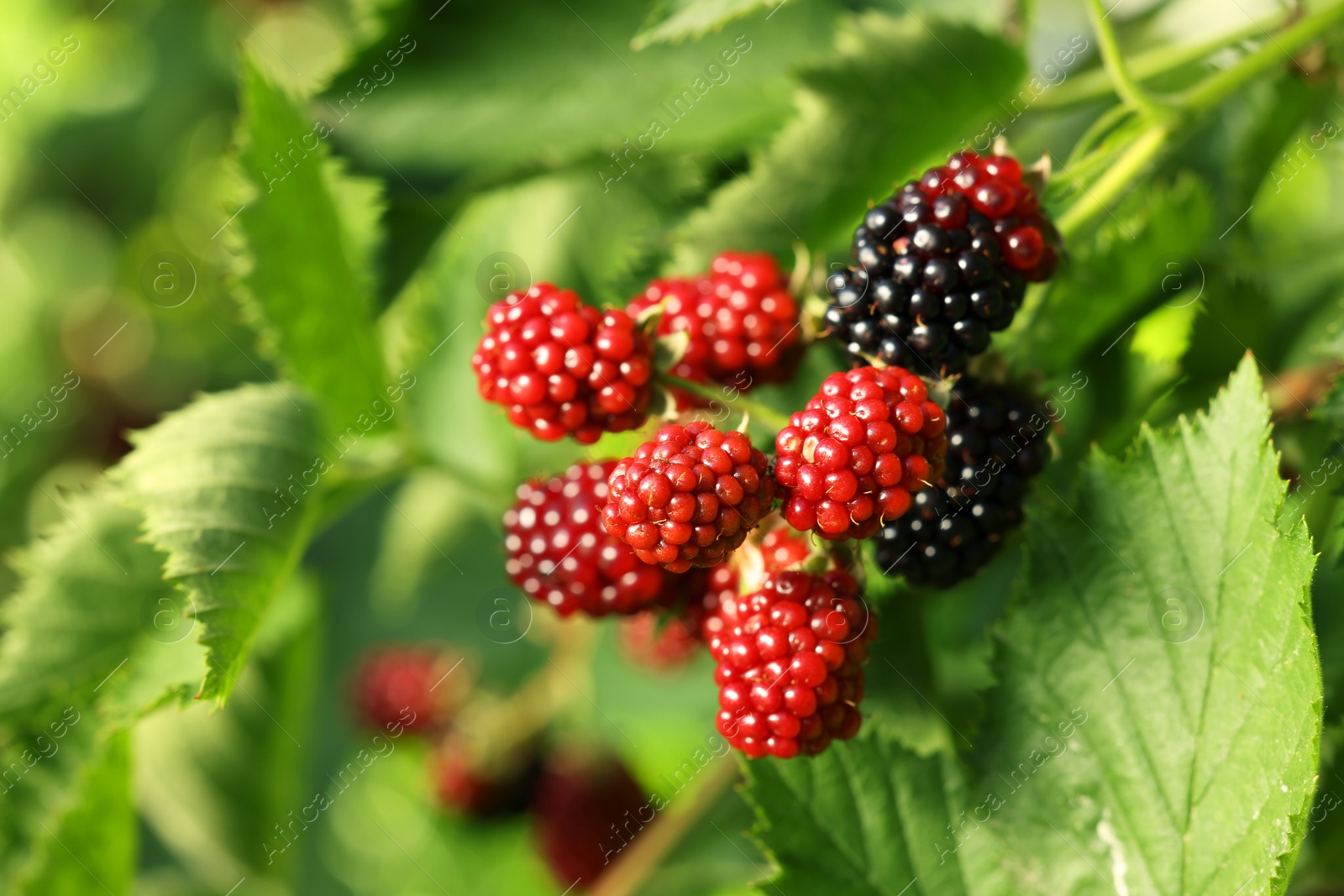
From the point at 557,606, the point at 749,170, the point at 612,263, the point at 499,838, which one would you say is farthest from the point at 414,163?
the point at 499,838

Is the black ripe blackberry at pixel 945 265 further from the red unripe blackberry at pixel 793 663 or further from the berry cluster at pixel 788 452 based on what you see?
the red unripe blackberry at pixel 793 663

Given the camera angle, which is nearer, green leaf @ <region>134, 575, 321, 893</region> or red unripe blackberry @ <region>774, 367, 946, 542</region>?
red unripe blackberry @ <region>774, 367, 946, 542</region>

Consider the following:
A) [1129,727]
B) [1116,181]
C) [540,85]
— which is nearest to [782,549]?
[1129,727]

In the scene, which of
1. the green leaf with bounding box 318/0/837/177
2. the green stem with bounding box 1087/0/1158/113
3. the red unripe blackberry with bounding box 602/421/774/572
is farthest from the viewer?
the green leaf with bounding box 318/0/837/177

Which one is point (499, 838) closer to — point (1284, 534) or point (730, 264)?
point (730, 264)

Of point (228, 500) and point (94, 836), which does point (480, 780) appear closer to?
point (94, 836)

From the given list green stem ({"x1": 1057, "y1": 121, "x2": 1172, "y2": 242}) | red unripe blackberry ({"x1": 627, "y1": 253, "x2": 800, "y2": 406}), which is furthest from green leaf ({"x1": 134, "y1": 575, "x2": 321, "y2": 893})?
green stem ({"x1": 1057, "y1": 121, "x2": 1172, "y2": 242})

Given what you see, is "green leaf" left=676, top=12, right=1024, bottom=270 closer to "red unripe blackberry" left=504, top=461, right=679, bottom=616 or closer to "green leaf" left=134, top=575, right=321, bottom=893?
"red unripe blackberry" left=504, top=461, right=679, bottom=616
